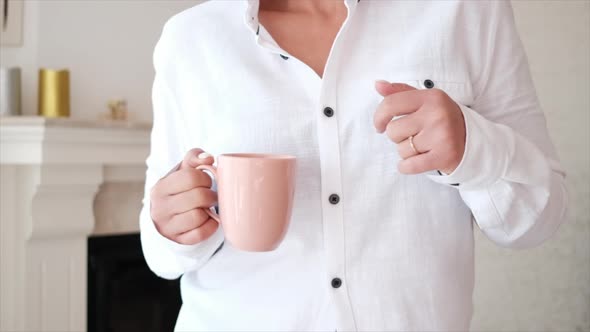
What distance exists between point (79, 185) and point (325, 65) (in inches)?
53.9

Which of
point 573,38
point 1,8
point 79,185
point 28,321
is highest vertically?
point 1,8

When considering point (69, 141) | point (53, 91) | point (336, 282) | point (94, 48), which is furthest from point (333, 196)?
point (94, 48)

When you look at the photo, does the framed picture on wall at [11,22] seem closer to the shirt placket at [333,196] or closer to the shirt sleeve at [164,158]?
the shirt sleeve at [164,158]

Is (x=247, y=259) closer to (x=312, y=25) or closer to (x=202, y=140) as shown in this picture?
(x=202, y=140)

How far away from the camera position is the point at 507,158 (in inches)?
23.5

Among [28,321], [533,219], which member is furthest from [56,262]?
[533,219]

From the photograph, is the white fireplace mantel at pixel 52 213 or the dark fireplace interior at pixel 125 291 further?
the dark fireplace interior at pixel 125 291

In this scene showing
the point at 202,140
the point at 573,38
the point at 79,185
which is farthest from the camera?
the point at 79,185

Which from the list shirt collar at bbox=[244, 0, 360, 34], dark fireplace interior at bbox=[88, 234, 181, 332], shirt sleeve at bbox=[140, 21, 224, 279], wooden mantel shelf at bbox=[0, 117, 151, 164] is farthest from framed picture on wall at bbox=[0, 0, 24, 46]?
shirt collar at bbox=[244, 0, 360, 34]

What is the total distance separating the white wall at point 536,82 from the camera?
1708 millimetres

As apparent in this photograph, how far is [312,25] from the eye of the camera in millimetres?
802

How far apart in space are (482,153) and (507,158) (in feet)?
0.14

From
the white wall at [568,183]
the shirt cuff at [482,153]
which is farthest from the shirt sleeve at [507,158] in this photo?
the white wall at [568,183]

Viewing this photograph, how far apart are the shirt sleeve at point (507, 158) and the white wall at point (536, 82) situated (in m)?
1.14
